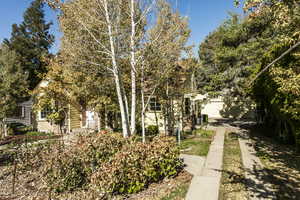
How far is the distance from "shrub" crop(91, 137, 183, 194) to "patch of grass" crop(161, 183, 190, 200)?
0.50 m

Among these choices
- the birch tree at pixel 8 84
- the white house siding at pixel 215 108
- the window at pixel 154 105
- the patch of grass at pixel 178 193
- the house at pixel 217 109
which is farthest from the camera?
the white house siding at pixel 215 108

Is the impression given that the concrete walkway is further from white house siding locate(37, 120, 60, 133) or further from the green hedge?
white house siding locate(37, 120, 60, 133)

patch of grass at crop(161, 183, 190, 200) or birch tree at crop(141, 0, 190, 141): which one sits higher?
birch tree at crop(141, 0, 190, 141)

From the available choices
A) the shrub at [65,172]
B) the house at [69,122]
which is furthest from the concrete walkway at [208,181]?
the house at [69,122]

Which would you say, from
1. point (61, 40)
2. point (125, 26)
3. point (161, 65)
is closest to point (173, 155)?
point (161, 65)

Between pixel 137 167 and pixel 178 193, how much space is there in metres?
1.14

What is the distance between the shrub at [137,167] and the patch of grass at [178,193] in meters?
0.50

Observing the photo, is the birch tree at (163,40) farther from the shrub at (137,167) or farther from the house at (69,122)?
the house at (69,122)

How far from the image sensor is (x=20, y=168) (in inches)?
218

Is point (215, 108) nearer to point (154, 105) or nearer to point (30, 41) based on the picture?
point (154, 105)

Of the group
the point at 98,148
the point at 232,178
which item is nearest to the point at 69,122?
the point at 98,148

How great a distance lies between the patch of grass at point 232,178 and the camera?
13.7 ft

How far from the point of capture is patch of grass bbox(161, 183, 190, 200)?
410cm

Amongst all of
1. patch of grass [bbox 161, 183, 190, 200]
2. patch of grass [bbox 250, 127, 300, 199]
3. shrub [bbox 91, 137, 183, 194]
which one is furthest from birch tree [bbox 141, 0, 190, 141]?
patch of grass [bbox 250, 127, 300, 199]
